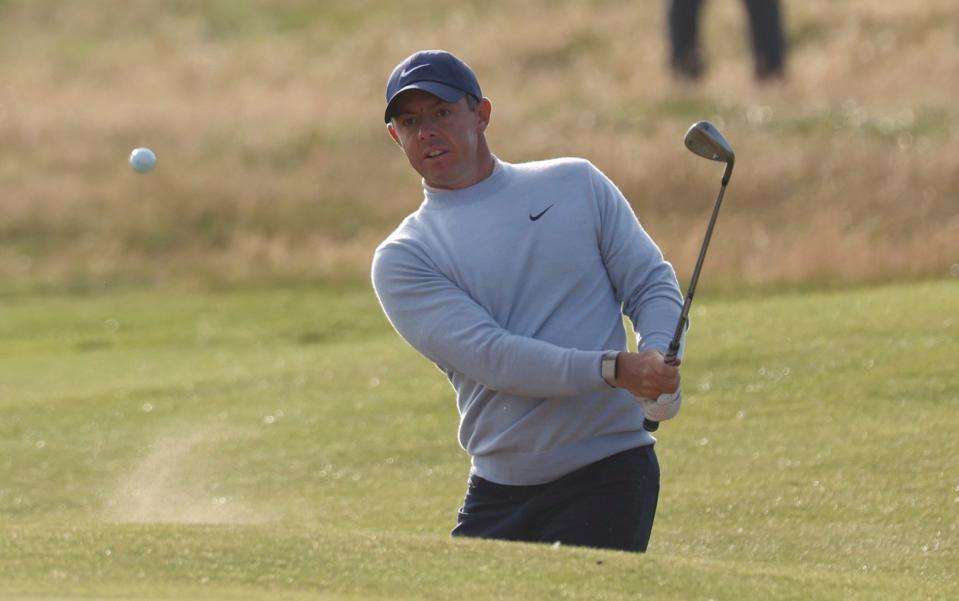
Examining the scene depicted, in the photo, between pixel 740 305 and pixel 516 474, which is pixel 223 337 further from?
pixel 516 474

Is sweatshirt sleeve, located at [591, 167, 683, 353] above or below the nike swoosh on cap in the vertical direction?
below

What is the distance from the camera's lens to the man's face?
5.02 metres

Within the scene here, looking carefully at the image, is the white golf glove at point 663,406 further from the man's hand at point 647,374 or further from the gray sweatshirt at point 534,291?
the gray sweatshirt at point 534,291

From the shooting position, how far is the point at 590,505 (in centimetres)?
508

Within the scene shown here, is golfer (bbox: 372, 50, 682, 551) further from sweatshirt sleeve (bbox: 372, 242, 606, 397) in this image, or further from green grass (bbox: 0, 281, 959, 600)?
green grass (bbox: 0, 281, 959, 600)

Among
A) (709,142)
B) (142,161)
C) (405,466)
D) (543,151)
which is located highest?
(709,142)

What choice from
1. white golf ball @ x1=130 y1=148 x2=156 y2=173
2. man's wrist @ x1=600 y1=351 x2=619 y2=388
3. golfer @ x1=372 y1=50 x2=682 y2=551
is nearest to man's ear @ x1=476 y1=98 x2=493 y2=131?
golfer @ x1=372 y1=50 x2=682 y2=551

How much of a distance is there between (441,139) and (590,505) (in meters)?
1.06

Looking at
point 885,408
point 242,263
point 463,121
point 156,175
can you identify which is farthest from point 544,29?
point 463,121

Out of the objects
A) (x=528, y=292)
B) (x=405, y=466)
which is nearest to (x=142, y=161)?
(x=405, y=466)

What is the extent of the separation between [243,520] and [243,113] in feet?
59.2

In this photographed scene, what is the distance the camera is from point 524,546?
195 inches

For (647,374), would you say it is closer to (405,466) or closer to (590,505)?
(590,505)

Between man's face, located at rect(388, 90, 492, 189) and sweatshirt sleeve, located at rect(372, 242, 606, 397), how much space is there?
0.74ft
